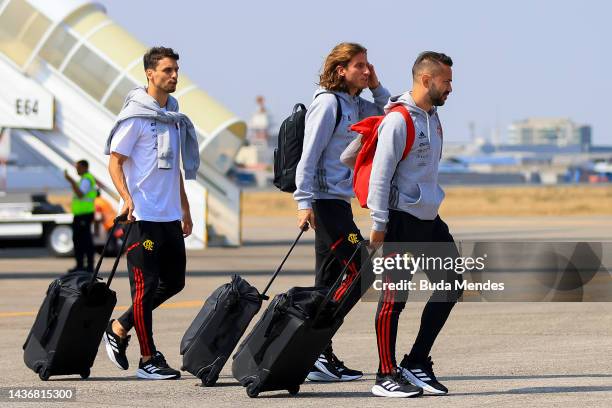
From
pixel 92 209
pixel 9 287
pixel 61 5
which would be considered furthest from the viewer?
pixel 61 5

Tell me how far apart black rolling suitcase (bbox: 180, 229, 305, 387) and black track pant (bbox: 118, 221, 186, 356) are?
48 centimetres

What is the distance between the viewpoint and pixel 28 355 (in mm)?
8656

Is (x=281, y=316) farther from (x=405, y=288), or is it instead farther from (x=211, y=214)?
(x=211, y=214)

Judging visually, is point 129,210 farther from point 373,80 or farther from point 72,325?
point 373,80

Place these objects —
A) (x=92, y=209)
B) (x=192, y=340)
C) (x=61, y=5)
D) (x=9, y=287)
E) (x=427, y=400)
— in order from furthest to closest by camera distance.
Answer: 1. (x=61, y=5)
2. (x=92, y=209)
3. (x=9, y=287)
4. (x=192, y=340)
5. (x=427, y=400)

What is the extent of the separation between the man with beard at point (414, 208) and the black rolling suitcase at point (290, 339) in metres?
0.31

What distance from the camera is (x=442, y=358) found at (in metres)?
9.67

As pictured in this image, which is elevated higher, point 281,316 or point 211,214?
point 281,316

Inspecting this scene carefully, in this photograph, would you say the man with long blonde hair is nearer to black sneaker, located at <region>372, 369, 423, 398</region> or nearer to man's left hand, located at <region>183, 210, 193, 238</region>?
black sneaker, located at <region>372, 369, 423, 398</region>

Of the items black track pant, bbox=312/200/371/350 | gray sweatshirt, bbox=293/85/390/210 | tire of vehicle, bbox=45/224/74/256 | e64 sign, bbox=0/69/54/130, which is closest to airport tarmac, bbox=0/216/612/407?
black track pant, bbox=312/200/371/350

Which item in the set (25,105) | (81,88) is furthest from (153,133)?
(81,88)

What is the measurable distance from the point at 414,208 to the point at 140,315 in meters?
1.91

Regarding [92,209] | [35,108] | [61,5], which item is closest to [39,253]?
[35,108]

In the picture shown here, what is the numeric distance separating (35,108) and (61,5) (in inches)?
78.5
